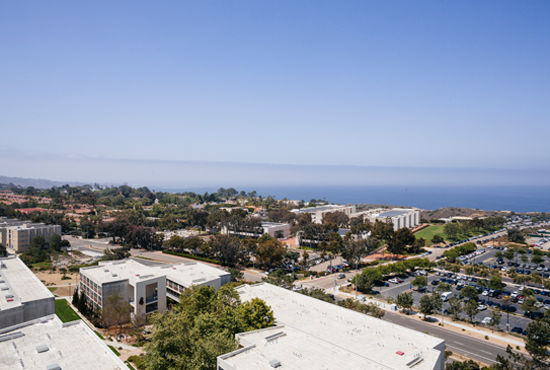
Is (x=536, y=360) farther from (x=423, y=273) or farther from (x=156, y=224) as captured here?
(x=156, y=224)

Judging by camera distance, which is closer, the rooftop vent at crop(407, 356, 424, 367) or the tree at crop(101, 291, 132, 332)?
the rooftop vent at crop(407, 356, 424, 367)

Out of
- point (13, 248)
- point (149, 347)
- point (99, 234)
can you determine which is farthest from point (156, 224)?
point (149, 347)

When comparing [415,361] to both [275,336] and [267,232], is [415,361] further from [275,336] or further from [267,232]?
[267,232]

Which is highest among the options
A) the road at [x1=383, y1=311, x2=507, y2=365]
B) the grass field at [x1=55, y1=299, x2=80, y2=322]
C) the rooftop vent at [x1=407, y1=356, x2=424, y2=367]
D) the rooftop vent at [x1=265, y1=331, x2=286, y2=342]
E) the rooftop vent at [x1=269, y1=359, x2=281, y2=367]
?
the rooftop vent at [x1=269, y1=359, x2=281, y2=367]

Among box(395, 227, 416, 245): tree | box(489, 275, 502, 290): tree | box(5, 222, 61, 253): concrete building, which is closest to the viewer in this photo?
box(489, 275, 502, 290): tree

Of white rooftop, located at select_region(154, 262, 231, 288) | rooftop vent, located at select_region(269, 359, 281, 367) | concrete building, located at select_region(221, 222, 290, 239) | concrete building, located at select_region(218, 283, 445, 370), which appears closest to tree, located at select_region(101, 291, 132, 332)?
white rooftop, located at select_region(154, 262, 231, 288)

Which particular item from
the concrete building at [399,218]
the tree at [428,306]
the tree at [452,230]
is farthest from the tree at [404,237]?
the tree at [428,306]

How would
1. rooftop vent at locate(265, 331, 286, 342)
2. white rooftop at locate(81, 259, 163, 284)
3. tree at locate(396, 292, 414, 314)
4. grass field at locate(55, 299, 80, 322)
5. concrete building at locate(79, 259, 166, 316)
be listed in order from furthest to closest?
tree at locate(396, 292, 414, 314)
white rooftop at locate(81, 259, 163, 284)
grass field at locate(55, 299, 80, 322)
concrete building at locate(79, 259, 166, 316)
rooftop vent at locate(265, 331, 286, 342)

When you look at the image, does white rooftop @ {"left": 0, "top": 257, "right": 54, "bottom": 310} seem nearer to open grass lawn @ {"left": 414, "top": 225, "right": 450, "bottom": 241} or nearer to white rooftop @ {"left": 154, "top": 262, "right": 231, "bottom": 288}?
white rooftop @ {"left": 154, "top": 262, "right": 231, "bottom": 288}
